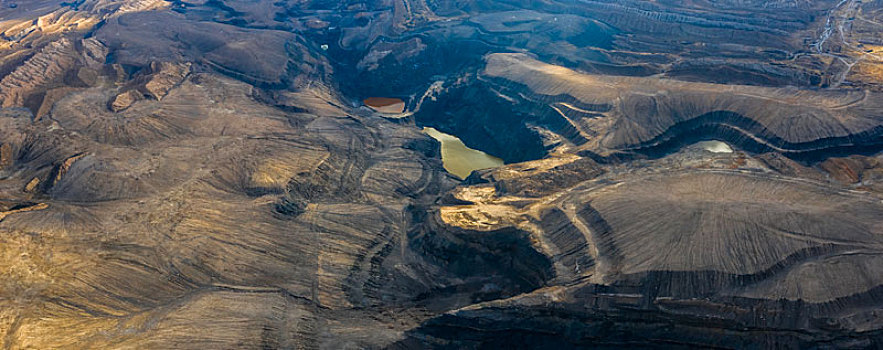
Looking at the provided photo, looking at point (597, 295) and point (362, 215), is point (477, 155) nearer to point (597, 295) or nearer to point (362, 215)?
point (362, 215)

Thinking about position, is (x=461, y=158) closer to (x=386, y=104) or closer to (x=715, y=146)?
(x=386, y=104)

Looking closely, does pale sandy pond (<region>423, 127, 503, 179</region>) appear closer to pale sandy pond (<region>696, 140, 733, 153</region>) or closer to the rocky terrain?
the rocky terrain

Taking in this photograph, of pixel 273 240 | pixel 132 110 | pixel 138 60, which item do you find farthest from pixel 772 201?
pixel 138 60

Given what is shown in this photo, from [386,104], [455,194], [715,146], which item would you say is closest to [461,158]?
[455,194]

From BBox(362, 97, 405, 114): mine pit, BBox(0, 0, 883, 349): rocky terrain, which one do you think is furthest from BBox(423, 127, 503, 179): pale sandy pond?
BBox(362, 97, 405, 114): mine pit

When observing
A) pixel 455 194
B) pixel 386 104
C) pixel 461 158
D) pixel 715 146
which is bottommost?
pixel 461 158

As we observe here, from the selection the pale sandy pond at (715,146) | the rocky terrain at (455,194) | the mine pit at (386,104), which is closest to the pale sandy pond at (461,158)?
the rocky terrain at (455,194)
